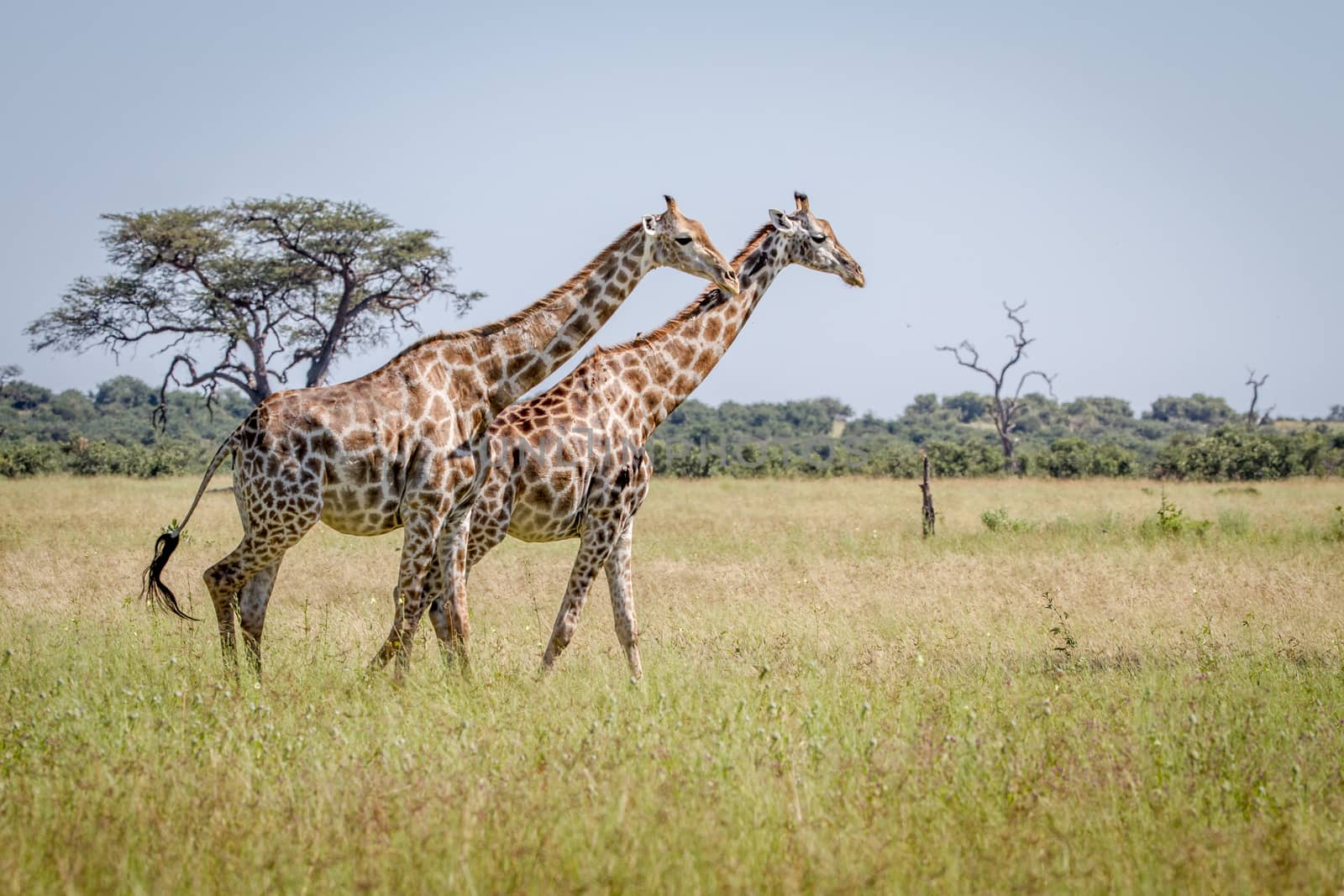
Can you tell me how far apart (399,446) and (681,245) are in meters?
2.48

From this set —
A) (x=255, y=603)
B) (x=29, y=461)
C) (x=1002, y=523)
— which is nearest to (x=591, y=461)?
(x=255, y=603)

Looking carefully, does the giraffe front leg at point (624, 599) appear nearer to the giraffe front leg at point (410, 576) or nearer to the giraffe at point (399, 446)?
the giraffe at point (399, 446)

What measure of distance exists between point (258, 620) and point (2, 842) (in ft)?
9.84

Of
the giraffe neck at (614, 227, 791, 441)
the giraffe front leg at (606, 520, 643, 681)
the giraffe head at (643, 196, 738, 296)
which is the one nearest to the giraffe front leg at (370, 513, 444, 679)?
the giraffe front leg at (606, 520, 643, 681)

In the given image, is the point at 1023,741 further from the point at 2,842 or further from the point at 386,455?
the point at 2,842

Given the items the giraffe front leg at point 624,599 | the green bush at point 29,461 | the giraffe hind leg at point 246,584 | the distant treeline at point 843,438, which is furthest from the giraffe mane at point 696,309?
the green bush at point 29,461

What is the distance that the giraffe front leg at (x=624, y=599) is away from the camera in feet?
25.3

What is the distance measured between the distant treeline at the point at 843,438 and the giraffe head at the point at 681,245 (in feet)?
70.9

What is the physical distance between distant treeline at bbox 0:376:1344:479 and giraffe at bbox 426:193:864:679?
21.1 metres

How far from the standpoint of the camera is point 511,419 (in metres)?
8.00

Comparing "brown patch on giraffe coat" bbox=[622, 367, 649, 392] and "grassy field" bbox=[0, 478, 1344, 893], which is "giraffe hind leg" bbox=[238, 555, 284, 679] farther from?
"brown patch on giraffe coat" bbox=[622, 367, 649, 392]

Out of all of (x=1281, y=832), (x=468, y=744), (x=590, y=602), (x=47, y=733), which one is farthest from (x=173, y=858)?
(x=590, y=602)

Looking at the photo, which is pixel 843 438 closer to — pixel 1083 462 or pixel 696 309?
pixel 1083 462

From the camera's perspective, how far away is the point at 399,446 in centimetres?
712
